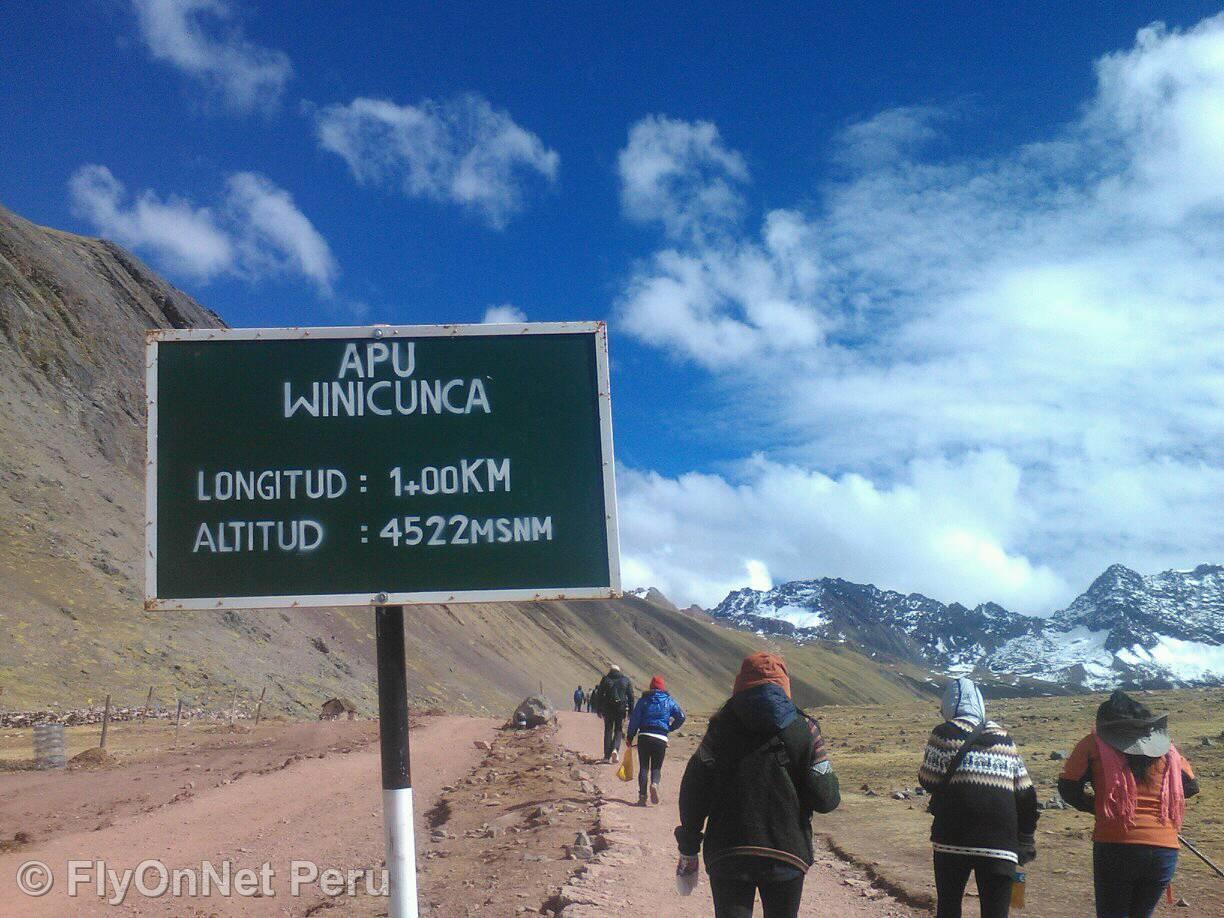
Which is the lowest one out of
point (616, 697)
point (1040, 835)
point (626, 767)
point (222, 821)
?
point (1040, 835)

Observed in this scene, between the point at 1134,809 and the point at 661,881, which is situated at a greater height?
the point at 1134,809

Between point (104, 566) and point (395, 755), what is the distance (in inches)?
2129

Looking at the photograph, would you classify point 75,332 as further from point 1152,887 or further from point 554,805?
point 1152,887

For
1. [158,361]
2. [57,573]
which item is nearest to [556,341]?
[158,361]

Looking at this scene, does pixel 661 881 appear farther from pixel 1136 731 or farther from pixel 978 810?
pixel 1136 731

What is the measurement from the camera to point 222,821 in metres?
12.1

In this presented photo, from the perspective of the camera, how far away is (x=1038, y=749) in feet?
89.4

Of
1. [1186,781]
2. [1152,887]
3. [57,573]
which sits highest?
[57,573]

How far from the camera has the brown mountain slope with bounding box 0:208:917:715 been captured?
135 feet

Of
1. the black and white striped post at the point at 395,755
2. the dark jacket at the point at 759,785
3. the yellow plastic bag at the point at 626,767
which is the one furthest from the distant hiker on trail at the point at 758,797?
the yellow plastic bag at the point at 626,767

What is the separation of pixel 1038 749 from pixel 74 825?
24.1 meters

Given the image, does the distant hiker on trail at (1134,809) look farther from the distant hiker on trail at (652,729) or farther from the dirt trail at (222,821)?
the distant hiker on trail at (652,729)

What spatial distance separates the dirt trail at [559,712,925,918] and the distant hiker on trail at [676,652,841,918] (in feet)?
10.6

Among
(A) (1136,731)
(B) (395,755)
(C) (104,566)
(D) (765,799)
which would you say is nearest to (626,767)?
(A) (1136,731)
